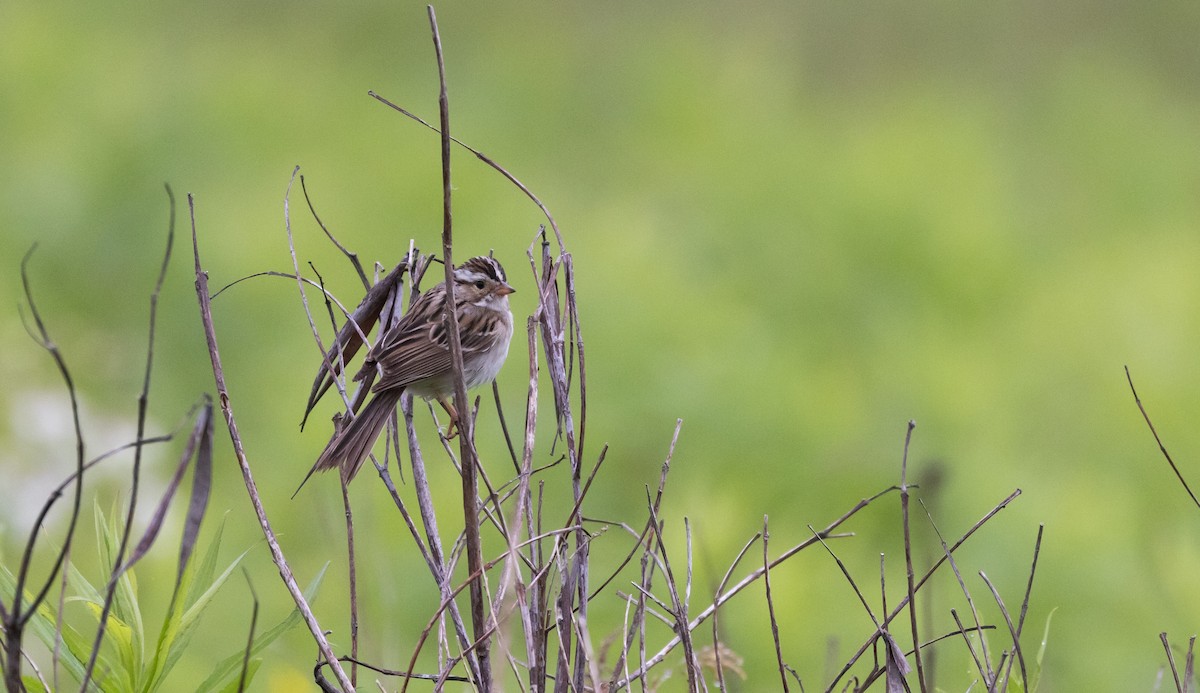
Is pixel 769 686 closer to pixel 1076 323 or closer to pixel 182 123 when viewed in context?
pixel 1076 323

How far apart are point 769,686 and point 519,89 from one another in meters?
5.64

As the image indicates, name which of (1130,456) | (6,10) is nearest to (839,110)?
(1130,456)

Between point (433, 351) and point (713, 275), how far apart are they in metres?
3.49

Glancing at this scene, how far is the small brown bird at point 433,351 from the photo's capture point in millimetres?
2438

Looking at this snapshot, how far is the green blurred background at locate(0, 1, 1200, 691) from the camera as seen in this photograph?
4.12 metres

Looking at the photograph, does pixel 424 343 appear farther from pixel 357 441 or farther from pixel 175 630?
pixel 175 630

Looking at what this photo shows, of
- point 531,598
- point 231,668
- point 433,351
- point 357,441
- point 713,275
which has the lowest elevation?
point 231,668

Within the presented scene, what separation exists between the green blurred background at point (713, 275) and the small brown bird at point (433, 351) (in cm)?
30

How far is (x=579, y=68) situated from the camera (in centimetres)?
952

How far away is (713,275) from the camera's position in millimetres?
6258

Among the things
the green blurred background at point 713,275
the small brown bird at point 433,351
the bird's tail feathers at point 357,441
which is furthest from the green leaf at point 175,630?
the green blurred background at point 713,275

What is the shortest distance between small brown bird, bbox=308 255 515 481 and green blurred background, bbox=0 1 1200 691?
300mm

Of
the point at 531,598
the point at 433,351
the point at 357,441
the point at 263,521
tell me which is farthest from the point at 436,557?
the point at 433,351

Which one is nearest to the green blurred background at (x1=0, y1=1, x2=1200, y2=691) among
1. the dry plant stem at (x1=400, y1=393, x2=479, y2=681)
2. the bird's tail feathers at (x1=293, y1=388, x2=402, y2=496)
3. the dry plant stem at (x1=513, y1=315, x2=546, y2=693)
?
the bird's tail feathers at (x1=293, y1=388, x2=402, y2=496)
